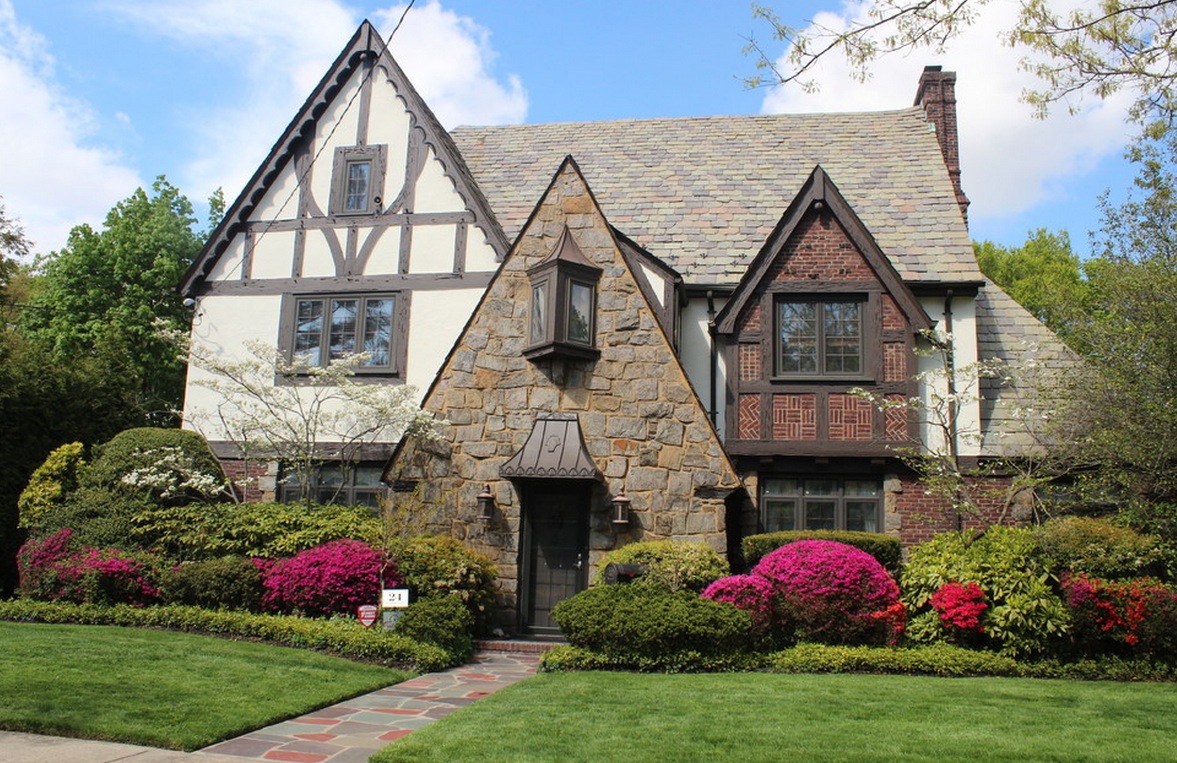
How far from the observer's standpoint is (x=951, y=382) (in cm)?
1559

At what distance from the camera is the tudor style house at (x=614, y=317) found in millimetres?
14234

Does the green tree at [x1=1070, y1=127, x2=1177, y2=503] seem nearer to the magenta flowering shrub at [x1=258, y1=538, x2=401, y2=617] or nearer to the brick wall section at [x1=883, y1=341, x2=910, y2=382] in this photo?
the brick wall section at [x1=883, y1=341, x2=910, y2=382]

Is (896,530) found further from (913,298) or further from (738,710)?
(738,710)

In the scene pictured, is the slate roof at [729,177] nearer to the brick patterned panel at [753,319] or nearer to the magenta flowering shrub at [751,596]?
the brick patterned panel at [753,319]

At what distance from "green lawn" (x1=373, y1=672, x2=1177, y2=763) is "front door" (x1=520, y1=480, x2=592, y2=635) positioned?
3859 millimetres

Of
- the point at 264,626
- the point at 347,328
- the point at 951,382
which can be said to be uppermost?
the point at 347,328

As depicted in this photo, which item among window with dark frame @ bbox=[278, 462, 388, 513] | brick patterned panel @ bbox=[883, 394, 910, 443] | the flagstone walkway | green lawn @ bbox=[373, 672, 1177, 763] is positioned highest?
brick patterned panel @ bbox=[883, 394, 910, 443]

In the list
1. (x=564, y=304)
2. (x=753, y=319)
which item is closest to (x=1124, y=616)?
(x=753, y=319)

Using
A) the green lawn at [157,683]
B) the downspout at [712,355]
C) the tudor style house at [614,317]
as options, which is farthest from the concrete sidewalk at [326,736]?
the downspout at [712,355]

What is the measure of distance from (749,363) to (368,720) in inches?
392

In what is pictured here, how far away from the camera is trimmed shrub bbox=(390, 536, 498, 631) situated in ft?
41.9

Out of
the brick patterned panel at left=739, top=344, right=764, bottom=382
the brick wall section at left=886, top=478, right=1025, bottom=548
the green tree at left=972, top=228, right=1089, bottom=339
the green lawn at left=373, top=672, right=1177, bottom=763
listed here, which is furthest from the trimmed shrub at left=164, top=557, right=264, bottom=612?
the green tree at left=972, top=228, right=1089, bottom=339

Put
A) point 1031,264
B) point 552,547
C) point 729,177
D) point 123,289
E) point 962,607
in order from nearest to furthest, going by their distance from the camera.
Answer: point 962,607
point 552,547
point 729,177
point 123,289
point 1031,264

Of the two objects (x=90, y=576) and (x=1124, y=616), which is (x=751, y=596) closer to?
(x=1124, y=616)
